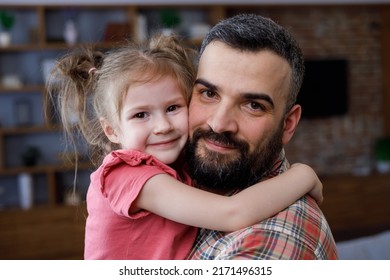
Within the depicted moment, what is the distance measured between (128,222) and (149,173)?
0.10 m

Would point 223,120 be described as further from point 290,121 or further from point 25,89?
point 25,89

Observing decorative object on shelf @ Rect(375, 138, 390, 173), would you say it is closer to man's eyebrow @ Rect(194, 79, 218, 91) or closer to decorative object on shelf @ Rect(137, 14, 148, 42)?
decorative object on shelf @ Rect(137, 14, 148, 42)

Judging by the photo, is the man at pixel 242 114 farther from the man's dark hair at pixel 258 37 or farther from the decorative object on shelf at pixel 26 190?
the decorative object on shelf at pixel 26 190

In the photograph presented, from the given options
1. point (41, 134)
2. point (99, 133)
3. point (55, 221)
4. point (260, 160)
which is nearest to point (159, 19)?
point (41, 134)

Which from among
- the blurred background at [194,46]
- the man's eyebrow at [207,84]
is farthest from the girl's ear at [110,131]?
the blurred background at [194,46]

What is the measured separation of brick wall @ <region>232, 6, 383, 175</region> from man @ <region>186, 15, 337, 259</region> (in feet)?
13.9

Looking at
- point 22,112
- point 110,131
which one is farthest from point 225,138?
point 22,112

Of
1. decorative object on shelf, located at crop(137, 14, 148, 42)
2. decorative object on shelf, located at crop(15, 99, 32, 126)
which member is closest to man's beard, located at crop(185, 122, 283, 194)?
decorative object on shelf, located at crop(137, 14, 148, 42)

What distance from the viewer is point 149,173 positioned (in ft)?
3.45

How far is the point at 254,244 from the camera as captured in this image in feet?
3.17

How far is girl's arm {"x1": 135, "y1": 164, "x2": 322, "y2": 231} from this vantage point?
3.35ft

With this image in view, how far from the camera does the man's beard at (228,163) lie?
3.58ft
